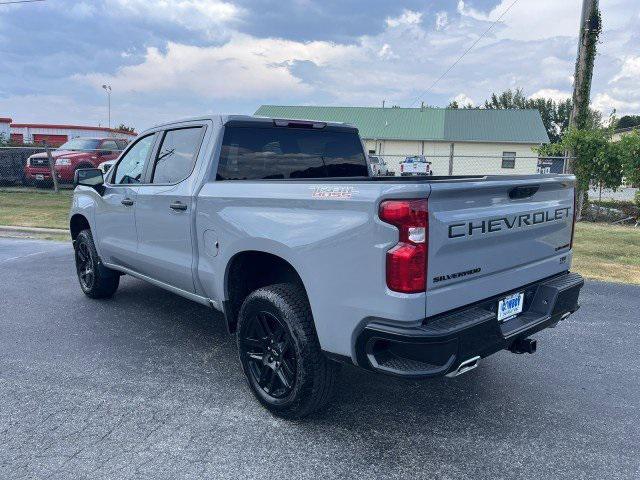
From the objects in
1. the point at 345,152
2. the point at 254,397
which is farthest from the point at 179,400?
the point at 345,152

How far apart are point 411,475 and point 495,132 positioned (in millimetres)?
39057

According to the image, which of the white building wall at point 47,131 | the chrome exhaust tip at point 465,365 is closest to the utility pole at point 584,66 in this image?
the chrome exhaust tip at point 465,365

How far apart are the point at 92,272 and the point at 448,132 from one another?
3596cm

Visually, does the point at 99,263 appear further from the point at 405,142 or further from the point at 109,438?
the point at 405,142

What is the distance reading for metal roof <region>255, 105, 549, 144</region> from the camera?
125 feet

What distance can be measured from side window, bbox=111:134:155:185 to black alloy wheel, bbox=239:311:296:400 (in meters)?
2.14

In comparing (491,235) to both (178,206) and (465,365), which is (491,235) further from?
(178,206)

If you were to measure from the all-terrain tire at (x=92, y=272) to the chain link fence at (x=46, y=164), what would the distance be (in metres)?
11.7

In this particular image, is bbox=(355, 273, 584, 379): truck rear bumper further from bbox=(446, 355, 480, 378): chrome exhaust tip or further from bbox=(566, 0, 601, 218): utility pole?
bbox=(566, 0, 601, 218): utility pole

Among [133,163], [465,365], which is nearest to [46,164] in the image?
[133,163]

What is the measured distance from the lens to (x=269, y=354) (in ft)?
11.0

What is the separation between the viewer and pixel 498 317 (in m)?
3.05

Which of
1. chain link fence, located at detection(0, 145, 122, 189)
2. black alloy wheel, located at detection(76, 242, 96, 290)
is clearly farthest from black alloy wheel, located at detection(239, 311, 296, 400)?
chain link fence, located at detection(0, 145, 122, 189)

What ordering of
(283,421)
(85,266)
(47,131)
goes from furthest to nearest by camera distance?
1. (47,131)
2. (85,266)
3. (283,421)
